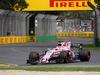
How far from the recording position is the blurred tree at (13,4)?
4314 cm

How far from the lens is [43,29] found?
57.5 meters

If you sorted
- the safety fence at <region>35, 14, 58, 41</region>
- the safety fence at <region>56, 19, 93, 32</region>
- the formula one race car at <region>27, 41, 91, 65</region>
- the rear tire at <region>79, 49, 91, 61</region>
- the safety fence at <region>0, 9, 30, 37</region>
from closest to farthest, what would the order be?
the formula one race car at <region>27, 41, 91, 65</region>, the rear tire at <region>79, 49, 91, 61</region>, the safety fence at <region>0, 9, 30, 37</region>, the safety fence at <region>35, 14, 58, 41</region>, the safety fence at <region>56, 19, 93, 32</region>

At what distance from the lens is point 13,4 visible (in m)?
44.2

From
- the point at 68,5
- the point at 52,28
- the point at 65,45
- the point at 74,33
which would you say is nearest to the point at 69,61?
the point at 65,45

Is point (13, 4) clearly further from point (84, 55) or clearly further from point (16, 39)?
point (84, 55)

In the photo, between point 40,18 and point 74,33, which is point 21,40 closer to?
point 40,18

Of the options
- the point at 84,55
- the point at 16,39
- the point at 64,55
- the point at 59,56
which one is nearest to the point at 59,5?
the point at 16,39

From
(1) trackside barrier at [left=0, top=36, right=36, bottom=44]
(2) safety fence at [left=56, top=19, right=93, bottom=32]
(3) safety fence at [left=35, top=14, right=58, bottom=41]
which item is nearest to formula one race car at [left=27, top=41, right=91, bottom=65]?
(1) trackside barrier at [left=0, top=36, right=36, bottom=44]

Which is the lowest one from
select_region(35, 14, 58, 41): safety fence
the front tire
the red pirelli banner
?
the front tire

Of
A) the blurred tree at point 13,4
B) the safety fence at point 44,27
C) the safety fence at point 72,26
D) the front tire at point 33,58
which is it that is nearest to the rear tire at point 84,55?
the front tire at point 33,58

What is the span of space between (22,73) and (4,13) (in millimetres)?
33114

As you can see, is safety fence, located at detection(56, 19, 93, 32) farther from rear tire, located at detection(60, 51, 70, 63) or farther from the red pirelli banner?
rear tire, located at detection(60, 51, 70, 63)

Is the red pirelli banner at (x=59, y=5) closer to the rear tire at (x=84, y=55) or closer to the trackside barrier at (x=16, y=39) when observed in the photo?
the trackside barrier at (x=16, y=39)

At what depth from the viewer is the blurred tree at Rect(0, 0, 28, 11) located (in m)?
43.1
